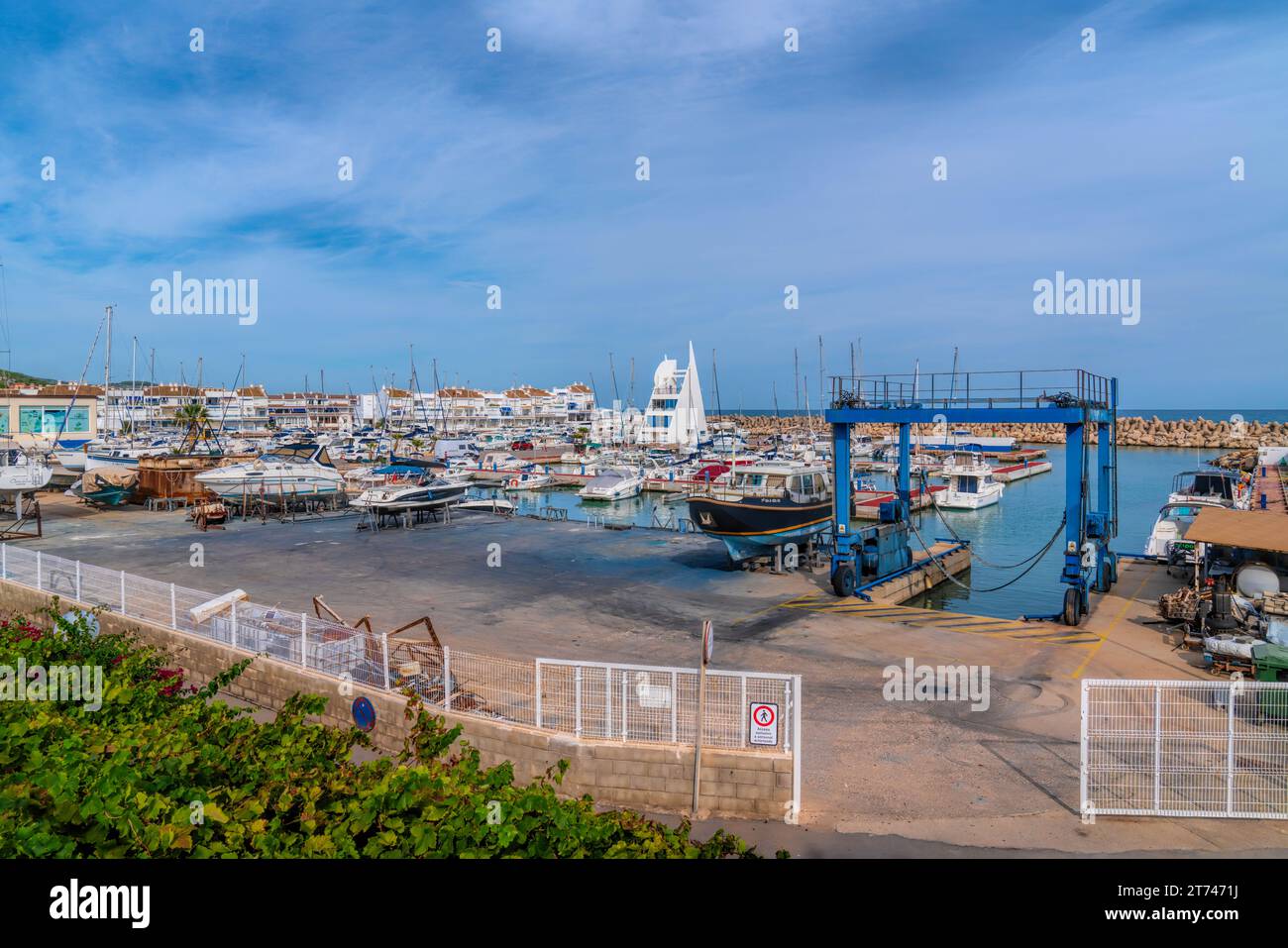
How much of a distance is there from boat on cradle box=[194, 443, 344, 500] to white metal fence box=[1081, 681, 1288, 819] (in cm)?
3767

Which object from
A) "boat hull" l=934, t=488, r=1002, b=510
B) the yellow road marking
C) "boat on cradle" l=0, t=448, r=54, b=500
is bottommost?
"boat hull" l=934, t=488, r=1002, b=510

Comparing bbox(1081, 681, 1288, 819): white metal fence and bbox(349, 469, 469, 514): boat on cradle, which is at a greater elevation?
bbox(349, 469, 469, 514): boat on cradle

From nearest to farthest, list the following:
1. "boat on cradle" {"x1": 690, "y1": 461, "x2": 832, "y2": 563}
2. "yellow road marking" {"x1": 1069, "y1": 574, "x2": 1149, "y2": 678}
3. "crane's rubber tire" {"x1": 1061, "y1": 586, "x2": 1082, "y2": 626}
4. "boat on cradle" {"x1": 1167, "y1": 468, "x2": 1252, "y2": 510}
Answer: "yellow road marking" {"x1": 1069, "y1": 574, "x2": 1149, "y2": 678}, "crane's rubber tire" {"x1": 1061, "y1": 586, "x2": 1082, "y2": 626}, "boat on cradle" {"x1": 690, "y1": 461, "x2": 832, "y2": 563}, "boat on cradle" {"x1": 1167, "y1": 468, "x2": 1252, "y2": 510}

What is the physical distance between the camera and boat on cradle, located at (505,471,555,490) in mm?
76000

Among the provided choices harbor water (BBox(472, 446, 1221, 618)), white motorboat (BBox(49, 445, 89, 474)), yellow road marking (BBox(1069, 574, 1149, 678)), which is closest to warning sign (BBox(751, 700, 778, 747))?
yellow road marking (BBox(1069, 574, 1149, 678))

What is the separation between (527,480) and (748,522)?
52.1 metres

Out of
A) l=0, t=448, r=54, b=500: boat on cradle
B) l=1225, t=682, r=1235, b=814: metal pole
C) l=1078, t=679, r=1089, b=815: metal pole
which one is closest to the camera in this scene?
l=1225, t=682, r=1235, b=814: metal pole

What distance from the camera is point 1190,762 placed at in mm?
10867

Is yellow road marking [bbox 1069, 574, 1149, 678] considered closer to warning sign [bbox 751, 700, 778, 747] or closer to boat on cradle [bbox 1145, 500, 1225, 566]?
boat on cradle [bbox 1145, 500, 1225, 566]

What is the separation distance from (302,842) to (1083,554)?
2001 centimetres

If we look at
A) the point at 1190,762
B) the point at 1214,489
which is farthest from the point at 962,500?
the point at 1190,762

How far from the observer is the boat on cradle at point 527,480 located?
76000 millimetres
